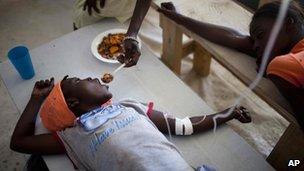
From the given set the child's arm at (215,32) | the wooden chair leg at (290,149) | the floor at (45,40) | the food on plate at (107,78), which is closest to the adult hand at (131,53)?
the food on plate at (107,78)

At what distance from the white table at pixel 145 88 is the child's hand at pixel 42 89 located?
0.26 ft

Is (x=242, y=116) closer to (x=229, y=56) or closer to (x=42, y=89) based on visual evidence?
(x=229, y=56)

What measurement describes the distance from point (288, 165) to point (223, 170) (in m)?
0.31

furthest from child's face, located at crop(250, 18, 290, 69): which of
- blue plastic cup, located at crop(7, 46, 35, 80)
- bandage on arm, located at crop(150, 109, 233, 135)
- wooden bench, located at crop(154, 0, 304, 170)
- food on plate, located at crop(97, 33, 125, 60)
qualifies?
blue plastic cup, located at crop(7, 46, 35, 80)

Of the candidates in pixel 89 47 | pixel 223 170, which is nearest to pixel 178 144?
pixel 223 170

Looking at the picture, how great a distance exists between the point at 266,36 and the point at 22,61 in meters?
1.05

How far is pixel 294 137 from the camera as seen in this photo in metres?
1.11

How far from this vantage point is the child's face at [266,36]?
3.63ft

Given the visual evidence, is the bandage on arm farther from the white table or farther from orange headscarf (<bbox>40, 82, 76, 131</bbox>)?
orange headscarf (<bbox>40, 82, 76, 131</bbox>)

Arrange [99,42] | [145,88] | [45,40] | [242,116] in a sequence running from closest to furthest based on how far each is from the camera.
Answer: [242,116] → [145,88] → [99,42] → [45,40]

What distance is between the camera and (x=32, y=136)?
112 cm

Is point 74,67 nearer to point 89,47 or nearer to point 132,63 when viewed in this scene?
point 89,47

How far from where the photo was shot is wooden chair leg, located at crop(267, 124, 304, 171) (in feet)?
3.59

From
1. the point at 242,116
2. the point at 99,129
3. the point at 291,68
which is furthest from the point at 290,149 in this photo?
the point at 99,129
